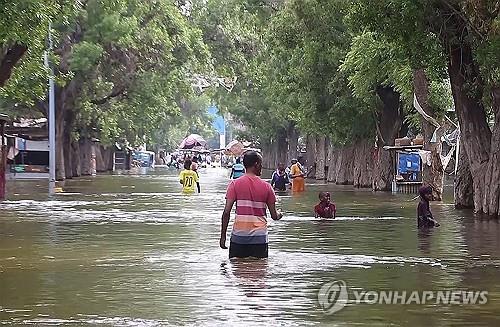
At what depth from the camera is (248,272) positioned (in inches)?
493

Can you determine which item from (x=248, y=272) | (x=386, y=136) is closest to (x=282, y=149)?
(x=386, y=136)

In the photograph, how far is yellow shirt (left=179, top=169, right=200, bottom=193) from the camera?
32656 mm

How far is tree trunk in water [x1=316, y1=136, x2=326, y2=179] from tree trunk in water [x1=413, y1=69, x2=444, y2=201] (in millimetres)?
28161

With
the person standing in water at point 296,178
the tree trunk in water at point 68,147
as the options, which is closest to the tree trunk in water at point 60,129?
the tree trunk in water at point 68,147

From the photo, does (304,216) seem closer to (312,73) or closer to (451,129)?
(451,129)

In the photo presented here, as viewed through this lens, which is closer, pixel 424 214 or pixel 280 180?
pixel 424 214

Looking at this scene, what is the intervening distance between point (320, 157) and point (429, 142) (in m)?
32.0

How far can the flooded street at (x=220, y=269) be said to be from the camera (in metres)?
9.61

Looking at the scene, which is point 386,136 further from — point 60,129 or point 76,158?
point 76,158

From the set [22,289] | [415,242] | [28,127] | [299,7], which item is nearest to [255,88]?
[28,127]

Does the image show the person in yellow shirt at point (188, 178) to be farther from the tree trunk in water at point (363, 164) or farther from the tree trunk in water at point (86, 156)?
the tree trunk in water at point (86, 156)

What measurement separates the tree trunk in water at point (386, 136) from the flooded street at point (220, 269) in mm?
17736

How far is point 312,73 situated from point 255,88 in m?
28.9

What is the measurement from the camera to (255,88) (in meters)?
71.6
